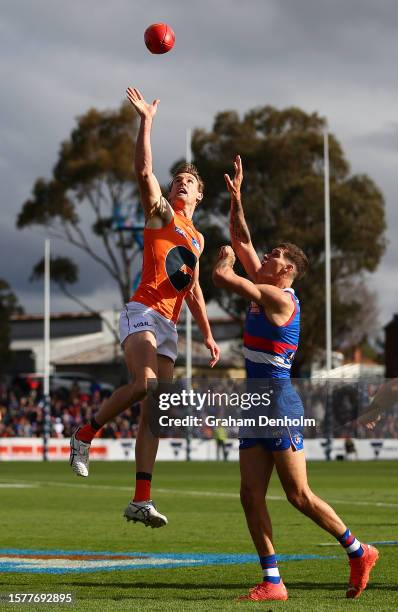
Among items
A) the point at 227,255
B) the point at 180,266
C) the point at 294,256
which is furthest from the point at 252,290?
the point at 180,266

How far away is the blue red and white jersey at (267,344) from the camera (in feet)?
31.1

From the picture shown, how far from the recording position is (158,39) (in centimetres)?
1016

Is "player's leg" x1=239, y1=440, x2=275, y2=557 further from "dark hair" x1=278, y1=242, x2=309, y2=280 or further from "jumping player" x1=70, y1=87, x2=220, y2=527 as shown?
"dark hair" x1=278, y1=242, x2=309, y2=280

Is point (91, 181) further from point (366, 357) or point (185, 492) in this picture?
point (366, 357)

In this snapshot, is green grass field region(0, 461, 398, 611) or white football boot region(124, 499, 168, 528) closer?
green grass field region(0, 461, 398, 611)

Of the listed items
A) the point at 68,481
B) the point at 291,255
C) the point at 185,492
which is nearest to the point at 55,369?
the point at 68,481

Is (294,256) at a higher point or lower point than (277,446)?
higher

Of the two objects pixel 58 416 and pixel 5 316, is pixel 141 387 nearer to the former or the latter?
pixel 58 416

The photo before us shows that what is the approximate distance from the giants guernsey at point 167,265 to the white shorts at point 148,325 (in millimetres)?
52

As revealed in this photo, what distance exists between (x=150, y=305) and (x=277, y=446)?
1.48m

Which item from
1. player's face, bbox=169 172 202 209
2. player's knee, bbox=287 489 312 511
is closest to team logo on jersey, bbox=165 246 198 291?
player's face, bbox=169 172 202 209

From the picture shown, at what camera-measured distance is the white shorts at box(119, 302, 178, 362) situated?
978cm

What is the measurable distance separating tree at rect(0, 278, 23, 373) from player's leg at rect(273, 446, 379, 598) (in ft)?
265

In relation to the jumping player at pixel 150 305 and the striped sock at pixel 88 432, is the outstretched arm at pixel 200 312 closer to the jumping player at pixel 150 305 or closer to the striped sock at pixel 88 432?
the jumping player at pixel 150 305
